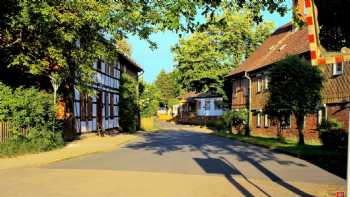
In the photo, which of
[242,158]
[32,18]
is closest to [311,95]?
[242,158]

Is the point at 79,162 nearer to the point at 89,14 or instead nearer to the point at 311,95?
the point at 89,14

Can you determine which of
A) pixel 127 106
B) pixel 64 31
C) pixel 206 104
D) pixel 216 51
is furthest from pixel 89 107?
pixel 206 104

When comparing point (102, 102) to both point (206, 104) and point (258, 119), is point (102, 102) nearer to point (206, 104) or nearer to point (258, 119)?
point (258, 119)

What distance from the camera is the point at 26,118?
65.4 feet

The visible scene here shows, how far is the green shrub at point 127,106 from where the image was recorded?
44.0 metres

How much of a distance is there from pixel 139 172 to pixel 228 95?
4314 cm

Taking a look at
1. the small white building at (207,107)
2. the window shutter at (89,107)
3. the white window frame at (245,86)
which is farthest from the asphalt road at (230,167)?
the small white building at (207,107)

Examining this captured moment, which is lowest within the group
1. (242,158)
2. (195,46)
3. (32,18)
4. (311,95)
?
(242,158)

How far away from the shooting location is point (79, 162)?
679 inches

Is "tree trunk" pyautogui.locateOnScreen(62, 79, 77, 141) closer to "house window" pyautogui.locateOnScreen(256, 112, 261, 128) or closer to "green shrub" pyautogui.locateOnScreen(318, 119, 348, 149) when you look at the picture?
"green shrub" pyautogui.locateOnScreen(318, 119, 348, 149)

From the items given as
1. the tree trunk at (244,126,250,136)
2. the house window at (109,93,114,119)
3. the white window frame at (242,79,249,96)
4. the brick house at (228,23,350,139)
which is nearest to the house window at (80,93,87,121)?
the house window at (109,93,114,119)

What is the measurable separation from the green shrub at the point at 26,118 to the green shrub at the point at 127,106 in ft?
73.4

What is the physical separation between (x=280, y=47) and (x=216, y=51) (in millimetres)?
23909

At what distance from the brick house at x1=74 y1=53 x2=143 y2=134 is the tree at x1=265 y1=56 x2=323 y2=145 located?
8.81 meters
